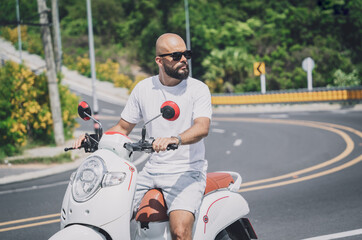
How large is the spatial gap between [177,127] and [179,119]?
0.20 feet

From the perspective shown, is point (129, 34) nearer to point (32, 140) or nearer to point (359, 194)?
point (32, 140)

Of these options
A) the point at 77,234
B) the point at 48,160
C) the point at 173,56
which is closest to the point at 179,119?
the point at 173,56

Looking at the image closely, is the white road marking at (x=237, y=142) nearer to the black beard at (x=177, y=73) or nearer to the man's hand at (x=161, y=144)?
the black beard at (x=177, y=73)

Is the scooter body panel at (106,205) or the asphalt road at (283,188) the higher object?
the scooter body panel at (106,205)

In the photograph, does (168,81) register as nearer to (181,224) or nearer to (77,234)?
(181,224)

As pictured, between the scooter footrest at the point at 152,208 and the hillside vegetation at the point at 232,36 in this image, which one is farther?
the hillside vegetation at the point at 232,36

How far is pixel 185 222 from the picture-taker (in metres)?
3.13

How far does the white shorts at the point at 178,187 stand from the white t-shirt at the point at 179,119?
46mm

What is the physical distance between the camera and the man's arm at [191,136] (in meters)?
2.91

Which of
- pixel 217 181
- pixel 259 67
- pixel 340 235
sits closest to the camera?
pixel 217 181

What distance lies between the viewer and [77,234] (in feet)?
8.87

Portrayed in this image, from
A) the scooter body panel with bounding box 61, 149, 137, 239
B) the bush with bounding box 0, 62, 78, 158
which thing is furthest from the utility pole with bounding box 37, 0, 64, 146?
the scooter body panel with bounding box 61, 149, 137, 239

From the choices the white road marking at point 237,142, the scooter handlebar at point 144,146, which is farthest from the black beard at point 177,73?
the white road marking at point 237,142

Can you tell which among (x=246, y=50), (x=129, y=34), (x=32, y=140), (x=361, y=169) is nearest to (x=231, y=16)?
(x=246, y=50)
